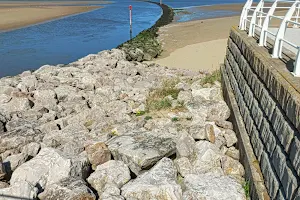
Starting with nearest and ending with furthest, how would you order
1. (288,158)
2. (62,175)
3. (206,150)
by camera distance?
(288,158) < (62,175) < (206,150)

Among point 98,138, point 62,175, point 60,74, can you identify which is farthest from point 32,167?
point 60,74

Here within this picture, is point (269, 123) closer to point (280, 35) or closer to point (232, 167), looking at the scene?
point (232, 167)

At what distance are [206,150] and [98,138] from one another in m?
2.60

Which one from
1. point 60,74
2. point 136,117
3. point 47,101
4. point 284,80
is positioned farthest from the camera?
point 60,74

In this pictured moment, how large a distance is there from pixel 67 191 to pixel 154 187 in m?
1.27

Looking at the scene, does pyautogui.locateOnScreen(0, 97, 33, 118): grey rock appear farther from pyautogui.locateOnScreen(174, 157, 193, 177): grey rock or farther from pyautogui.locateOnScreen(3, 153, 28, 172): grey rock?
pyautogui.locateOnScreen(174, 157, 193, 177): grey rock

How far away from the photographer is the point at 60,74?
13.3 meters

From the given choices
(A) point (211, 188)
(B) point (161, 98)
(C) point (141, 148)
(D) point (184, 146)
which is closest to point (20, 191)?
(C) point (141, 148)

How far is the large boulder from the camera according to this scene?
573 cm

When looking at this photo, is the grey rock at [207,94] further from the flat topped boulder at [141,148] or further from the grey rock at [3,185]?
the grey rock at [3,185]


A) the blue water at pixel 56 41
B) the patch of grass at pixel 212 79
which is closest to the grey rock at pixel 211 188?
the patch of grass at pixel 212 79

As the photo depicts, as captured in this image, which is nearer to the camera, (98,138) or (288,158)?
(288,158)

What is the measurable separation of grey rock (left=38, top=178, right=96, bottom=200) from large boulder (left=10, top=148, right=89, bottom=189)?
0.35 m

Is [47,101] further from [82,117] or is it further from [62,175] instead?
[62,175]
